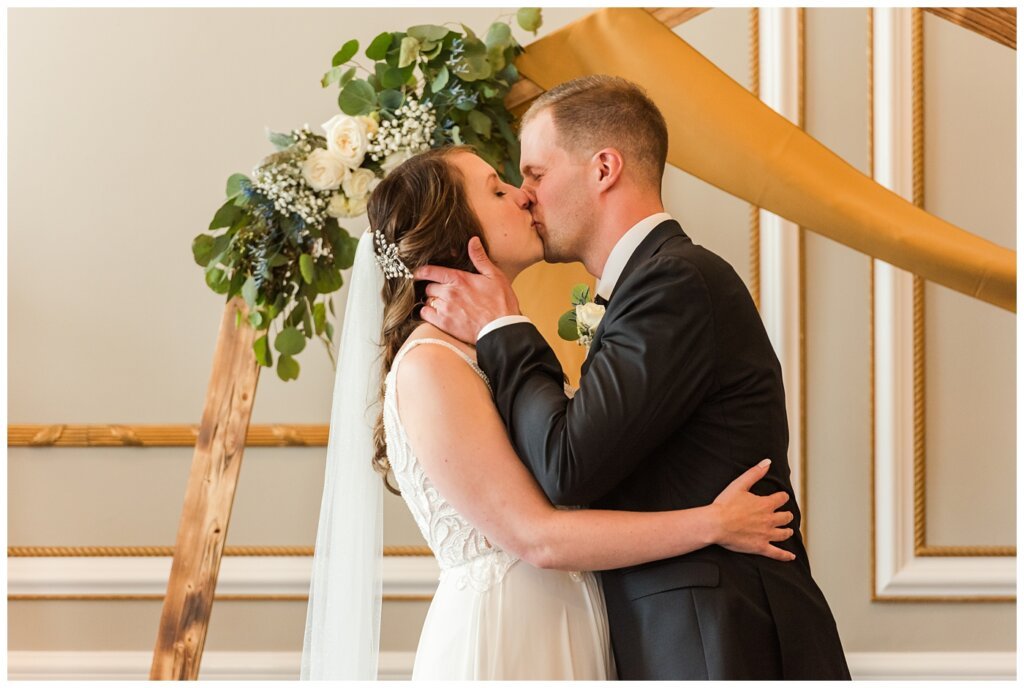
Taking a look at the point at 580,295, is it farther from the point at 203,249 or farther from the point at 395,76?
the point at 203,249

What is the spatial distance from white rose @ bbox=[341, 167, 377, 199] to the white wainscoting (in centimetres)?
146

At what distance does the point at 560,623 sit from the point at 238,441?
1.05 metres

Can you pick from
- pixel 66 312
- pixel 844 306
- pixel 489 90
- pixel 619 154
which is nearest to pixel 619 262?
pixel 619 154

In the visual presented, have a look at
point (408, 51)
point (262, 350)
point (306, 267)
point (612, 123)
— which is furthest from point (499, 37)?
point (262, 350)

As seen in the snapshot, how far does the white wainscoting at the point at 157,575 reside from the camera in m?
3.36

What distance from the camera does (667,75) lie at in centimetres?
237

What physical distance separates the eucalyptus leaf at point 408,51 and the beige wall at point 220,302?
1154 mm

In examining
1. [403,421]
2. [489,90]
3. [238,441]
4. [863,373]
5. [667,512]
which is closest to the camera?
[667,512]

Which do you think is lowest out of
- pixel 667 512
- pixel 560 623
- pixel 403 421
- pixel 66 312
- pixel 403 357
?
pixel 560 623

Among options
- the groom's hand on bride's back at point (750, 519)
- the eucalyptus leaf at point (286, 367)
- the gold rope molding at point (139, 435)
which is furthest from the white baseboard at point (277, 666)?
the groom's hand on bride's back at point (750, 519)

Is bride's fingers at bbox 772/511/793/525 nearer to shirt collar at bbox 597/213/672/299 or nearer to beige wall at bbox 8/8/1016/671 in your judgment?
shirt collar at bbox 597/213/672/299

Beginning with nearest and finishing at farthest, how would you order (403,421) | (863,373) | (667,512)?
(667,512)
(403,421)
(863,373)

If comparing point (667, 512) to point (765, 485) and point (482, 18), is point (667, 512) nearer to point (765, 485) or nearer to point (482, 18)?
point (765, 485)

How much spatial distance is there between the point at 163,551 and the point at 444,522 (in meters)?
1.95
